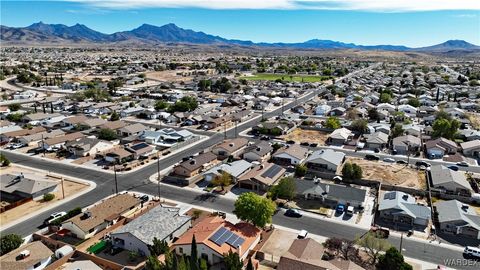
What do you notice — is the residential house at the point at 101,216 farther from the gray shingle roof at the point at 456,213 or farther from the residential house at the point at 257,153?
the gray shingle roof at the point at 456,213

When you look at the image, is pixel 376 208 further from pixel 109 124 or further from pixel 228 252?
pixel 109 124

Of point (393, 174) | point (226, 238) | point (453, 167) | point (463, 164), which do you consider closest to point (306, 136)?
point (393, 174)

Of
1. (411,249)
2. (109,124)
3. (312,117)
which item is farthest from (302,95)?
(411,249)

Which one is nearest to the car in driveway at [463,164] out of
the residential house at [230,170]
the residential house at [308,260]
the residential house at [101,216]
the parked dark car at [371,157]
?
the parked dark car at [371,157]

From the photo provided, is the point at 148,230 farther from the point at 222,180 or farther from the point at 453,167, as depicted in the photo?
the point at 453,167

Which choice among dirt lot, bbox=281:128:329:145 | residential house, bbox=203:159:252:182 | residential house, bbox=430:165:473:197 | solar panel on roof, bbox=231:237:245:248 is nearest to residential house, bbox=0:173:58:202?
residential house, bbox=203:159:252:182

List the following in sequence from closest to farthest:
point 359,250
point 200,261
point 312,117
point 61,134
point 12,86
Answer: point 200,261
point 359,250
point 61,134
point 312,117
point 12,86
